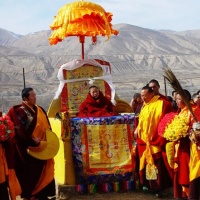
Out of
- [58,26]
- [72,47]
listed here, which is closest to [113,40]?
[72,47]

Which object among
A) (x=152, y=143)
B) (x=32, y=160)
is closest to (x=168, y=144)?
(x=152, y=143)

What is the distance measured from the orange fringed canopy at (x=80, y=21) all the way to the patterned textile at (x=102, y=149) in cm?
162

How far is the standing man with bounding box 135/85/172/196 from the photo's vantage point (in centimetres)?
565

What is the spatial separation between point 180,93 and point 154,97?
125 centimetres

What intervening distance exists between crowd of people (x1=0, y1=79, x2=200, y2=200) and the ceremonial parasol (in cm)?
122

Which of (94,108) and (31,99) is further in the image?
(94,108)

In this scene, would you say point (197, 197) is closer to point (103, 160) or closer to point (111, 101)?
point (103, 160)

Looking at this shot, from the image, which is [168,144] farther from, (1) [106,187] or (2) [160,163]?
(1) [106,187]

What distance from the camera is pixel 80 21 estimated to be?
6.91m

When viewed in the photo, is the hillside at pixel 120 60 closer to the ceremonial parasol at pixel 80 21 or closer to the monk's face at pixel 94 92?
the ceremonial parasol at pixel 80 21

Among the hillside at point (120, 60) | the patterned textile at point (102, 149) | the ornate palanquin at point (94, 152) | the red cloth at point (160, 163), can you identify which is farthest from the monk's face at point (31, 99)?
the hillside at point (120, 60)

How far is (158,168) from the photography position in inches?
226

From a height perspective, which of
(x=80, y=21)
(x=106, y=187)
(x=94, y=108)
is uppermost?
(x=80, y=21)

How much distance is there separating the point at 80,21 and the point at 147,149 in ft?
8.26
